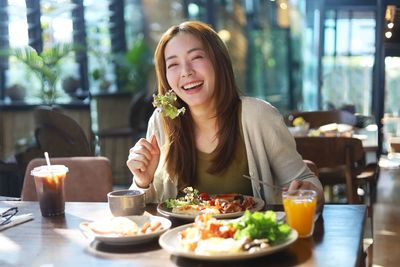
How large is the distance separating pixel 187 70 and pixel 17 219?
0.77 m

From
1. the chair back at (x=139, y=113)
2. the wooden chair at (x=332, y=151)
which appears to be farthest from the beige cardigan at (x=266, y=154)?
the chair back at (x=139, y=113)

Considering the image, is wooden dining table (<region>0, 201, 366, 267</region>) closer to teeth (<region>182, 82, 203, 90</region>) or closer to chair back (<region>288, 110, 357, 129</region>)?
teeth (<region>182, 82, 203, 90</region>)

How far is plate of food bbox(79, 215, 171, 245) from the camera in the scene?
1.53 meters

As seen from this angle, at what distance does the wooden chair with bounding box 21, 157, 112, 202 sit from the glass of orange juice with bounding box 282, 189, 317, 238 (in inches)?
42.1

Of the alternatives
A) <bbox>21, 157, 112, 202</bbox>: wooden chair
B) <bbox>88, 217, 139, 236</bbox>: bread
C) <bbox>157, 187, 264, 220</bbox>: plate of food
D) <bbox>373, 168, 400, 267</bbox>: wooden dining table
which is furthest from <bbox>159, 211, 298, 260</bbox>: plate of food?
<bbox>373, 168, 400, 267</bbox>: wooden dining table

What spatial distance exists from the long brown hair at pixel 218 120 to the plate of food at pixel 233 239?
0.64m

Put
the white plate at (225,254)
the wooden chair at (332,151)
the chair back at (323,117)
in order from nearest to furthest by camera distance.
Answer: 1. the white plate at (225,254)
2. the wooden chair at (332,151)
3. the chair back at (323,117)

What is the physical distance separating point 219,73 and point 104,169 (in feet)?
2.14

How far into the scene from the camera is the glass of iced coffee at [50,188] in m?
1.89

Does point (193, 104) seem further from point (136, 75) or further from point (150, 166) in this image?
point (136, 75)

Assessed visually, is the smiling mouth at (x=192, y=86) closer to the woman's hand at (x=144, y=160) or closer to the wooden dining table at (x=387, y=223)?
the woman's hand at (x=144, y=160)

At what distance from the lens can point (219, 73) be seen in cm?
218

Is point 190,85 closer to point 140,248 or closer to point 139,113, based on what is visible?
point 140,248

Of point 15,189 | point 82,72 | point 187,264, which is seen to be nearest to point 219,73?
point 187,264
